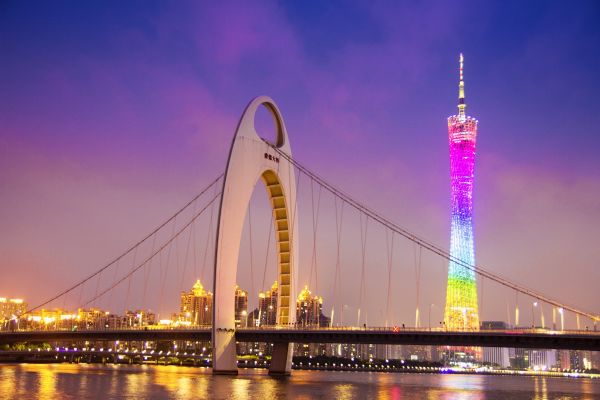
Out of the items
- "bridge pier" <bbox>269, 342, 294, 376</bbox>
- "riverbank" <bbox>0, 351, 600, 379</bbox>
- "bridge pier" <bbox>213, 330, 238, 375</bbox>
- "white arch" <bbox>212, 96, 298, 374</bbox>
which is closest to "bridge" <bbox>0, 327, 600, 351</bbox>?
"bridge pier" <bbox>213, 330, 238, 375</bbox>

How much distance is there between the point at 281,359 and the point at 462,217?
6133cm

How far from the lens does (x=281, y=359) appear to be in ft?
222

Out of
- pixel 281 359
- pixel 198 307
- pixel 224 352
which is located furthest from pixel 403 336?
pixel 198 307

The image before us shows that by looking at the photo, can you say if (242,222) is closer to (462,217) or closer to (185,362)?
(462,217)

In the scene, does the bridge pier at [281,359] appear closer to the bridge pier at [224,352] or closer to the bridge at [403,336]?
the bridge at [403,336]

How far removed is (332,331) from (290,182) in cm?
1567

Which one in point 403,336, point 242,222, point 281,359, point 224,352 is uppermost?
point 242,222

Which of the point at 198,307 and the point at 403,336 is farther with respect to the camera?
the point at 198,307

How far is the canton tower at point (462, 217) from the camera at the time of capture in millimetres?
121312

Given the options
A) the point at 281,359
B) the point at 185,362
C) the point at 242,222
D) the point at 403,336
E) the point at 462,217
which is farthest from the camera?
the point at 185,362

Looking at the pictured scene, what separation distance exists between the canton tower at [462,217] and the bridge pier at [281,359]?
58286 millimetres

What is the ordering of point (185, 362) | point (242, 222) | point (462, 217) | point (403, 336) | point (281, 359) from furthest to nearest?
1. point (185, 362)
2. point (462, 217)
3. point (281, 359)
4. point (242, 222)
5. point (403, 336)

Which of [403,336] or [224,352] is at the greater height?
[403,336]

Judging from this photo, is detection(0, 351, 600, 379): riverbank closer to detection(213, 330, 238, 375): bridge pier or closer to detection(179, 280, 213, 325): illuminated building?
detection(179, 280, 213, 325): illuminated building
